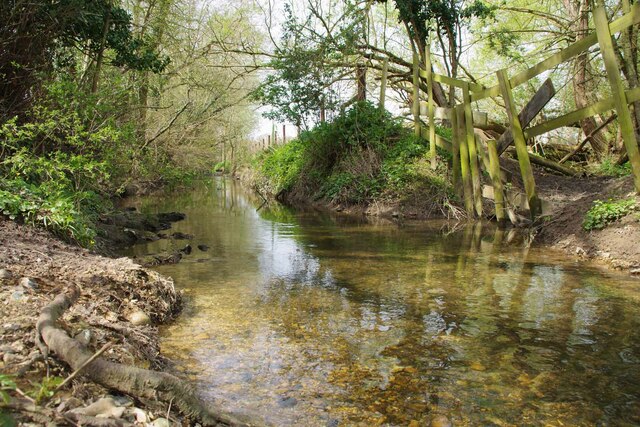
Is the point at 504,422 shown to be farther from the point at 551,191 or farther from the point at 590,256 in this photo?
the point at 551,191

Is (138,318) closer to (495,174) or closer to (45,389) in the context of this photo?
(45,389)

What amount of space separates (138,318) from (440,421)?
2763mm

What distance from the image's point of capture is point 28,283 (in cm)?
406

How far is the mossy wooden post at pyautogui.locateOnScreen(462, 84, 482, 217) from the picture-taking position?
10.2m

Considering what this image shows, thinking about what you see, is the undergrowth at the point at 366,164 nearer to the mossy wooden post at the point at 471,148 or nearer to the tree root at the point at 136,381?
the mossy wooden post at the point at 471,148

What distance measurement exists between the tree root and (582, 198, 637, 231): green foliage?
7064mm

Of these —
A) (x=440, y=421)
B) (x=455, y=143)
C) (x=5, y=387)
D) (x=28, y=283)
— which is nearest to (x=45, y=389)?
(x=5, y=387)

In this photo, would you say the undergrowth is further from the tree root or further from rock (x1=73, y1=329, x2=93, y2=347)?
the tree root

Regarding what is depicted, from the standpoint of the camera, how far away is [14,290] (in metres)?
3.79

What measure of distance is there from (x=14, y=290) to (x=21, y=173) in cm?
396

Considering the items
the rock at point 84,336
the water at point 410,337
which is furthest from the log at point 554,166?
the rock at point 84,336

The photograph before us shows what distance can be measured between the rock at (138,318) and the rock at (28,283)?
0.79 metres

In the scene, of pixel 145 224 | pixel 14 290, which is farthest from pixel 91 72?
pixel 14 290

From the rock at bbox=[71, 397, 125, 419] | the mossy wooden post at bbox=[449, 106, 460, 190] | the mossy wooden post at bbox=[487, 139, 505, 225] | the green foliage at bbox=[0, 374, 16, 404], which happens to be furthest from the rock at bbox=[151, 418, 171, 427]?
the mossy wooden post at bbox=[449, 106, 460, 190]
